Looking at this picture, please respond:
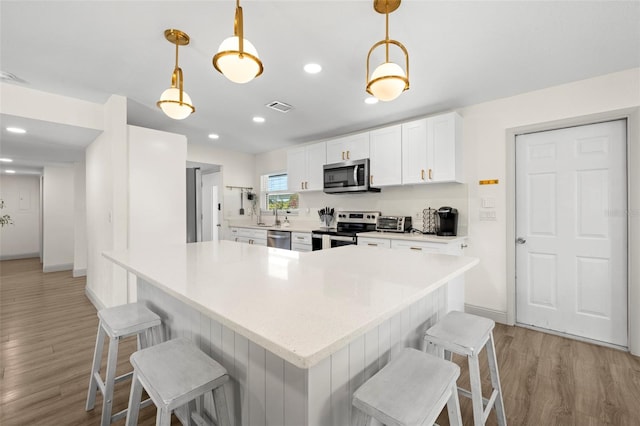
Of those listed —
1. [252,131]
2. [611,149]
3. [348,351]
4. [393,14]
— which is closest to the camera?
[348,351]

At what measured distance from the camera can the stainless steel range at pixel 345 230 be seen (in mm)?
3854

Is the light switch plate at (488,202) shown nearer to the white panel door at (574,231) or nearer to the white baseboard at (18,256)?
the white panel door at (574,231)

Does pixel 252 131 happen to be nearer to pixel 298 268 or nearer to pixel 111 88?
pixel 111 88

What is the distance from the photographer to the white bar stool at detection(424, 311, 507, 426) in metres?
1.31

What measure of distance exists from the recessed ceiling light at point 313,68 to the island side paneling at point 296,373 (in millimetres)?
2021

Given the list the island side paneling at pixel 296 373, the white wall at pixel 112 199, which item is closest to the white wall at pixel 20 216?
the white wall at pixel 112 199

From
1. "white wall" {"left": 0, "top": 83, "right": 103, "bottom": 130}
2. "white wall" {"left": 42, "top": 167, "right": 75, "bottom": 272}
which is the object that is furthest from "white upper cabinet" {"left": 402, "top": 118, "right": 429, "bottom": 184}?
"white wall" {"left": 42, "top": 167, "right": 75, "bottom": 272}

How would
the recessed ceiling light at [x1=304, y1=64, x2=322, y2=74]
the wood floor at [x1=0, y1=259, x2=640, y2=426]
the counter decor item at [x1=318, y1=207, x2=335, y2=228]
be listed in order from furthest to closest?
1. the counter decor item at [x1=318, y1=207, x2=335, y2=228]
2. the recessed ceiling light at [x1=304, y1=64, x2=322, y2=74]
3. the wood floor at [x1=0, y1=259, x2=640, y2=426]

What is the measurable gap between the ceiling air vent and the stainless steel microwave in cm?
114

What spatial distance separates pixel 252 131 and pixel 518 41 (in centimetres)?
341

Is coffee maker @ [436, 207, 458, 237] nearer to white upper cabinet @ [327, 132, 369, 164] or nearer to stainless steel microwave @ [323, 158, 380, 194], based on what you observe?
stainless steel microwave @ [323, 158, 380, 194]

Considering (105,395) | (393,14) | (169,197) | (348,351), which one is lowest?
(105,395)

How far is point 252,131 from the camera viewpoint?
14.4ft

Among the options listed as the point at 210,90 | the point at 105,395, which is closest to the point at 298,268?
the point at 105,395
